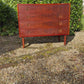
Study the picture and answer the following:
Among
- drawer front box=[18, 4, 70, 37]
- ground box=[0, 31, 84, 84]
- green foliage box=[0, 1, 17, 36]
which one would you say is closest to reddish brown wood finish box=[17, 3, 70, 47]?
drawer front box=[18, 4, 70, 37]

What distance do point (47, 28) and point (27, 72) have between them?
1.71 m

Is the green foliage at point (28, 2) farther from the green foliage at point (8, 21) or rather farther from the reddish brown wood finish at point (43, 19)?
the reddish brown wood finish at point (43, 19)

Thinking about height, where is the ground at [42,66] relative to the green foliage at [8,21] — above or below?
below

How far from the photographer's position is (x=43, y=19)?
358 cm

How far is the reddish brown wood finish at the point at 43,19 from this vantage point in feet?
11.3

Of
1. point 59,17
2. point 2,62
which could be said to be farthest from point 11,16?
point 2,62

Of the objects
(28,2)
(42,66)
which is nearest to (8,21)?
(28,2)

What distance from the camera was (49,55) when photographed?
3.24 meters

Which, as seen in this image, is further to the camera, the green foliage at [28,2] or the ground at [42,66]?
the green foliage at [28,2]

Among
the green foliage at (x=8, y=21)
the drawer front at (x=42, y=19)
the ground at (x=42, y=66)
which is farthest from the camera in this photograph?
the green foliage at (x=8, y=21)

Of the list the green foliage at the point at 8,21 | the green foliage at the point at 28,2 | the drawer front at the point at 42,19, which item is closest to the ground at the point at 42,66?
the drawer front at the point at 42,19

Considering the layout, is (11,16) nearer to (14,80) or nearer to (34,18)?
(34,18)

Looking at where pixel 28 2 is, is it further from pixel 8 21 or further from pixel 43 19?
pixel 43 19

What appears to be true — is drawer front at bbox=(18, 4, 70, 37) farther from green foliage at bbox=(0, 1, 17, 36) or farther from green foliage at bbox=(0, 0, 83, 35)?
green foliage at bbox=(0, 1, 17, 36)
